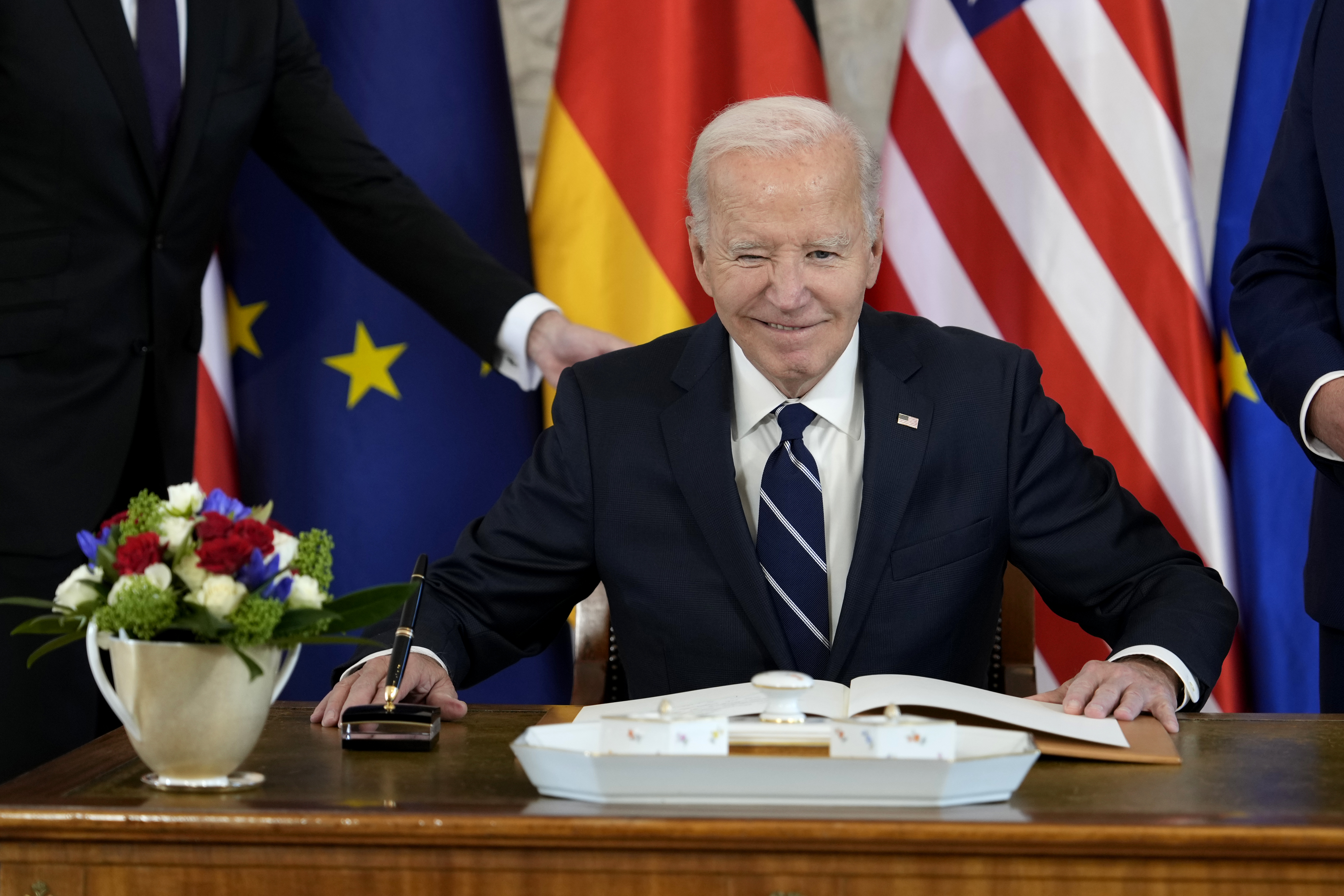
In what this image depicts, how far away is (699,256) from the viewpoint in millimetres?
2070

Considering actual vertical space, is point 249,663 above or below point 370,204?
below

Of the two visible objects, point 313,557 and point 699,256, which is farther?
point 699,256

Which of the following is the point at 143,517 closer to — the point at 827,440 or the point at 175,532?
the point at 175,532

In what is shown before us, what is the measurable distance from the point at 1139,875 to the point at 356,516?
224 cm

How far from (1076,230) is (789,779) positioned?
1973 mm

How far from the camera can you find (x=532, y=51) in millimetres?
3328

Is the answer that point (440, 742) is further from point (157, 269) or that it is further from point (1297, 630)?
point (1297, 630)

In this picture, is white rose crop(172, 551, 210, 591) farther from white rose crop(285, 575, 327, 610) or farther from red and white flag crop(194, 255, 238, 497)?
red and white flag crop(194, 255, 238, 497)

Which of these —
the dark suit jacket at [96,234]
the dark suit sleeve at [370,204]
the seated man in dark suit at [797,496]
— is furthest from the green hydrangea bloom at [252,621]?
the dark suit sleeve at [370,204]

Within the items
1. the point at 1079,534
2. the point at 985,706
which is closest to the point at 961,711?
the point at 985,706

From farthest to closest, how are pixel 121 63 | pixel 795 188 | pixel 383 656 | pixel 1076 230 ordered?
pixel 1076 230, pixel 121 63, pixel 795 188, pixel 383 656

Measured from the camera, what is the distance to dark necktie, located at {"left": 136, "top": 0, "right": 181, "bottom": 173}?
2.50 meters

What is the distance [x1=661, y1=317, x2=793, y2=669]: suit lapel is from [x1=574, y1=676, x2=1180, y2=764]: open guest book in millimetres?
271

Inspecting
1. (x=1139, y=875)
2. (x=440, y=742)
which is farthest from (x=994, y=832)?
(x=440, y=742)
